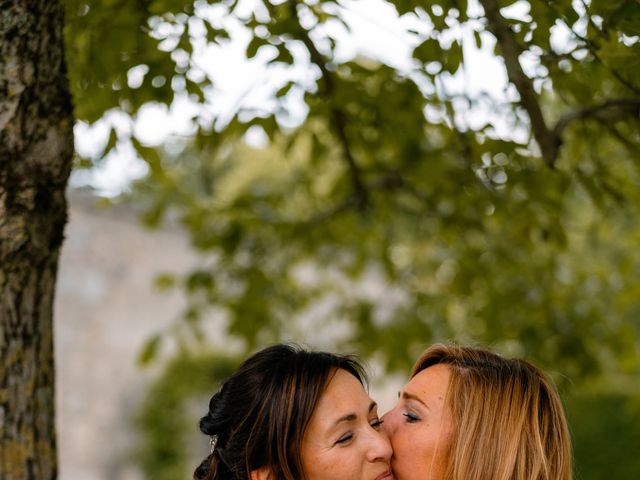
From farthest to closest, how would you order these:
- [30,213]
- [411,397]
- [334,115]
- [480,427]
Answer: [334,115]
[411,397]
[480,427]
[30,213]

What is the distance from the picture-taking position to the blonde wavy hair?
2.81m

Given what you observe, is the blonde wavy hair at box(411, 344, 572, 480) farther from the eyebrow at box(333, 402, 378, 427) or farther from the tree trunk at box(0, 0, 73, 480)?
the tree trunk at box(0, 0, 73, 480)

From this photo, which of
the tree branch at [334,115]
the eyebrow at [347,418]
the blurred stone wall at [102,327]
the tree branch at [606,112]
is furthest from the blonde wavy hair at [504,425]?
the blurred stone wall at [102,327]

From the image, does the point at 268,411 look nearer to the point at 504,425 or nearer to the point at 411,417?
the point at 411,417

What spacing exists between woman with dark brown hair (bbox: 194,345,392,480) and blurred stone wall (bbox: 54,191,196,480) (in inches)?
339

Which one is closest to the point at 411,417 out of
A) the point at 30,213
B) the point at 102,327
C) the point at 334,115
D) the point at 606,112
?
the point at 30,213

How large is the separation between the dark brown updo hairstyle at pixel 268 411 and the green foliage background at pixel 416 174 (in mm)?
1073

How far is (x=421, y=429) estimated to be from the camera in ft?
9.45

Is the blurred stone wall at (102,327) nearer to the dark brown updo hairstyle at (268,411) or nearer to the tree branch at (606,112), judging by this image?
the tree branch at (606,112)

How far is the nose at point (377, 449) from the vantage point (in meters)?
2.71

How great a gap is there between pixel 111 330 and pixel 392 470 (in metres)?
9.25

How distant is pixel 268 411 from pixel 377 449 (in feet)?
1.09

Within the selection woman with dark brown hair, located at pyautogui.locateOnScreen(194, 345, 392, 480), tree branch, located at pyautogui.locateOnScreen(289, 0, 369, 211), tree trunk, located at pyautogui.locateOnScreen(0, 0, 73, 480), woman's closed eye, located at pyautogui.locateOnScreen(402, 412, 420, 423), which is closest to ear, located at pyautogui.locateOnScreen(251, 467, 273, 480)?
woman with dark brown hair, located at pyautogui.locateOnScreen(194, 345, 392, 480)

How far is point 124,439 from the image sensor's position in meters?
11.3
